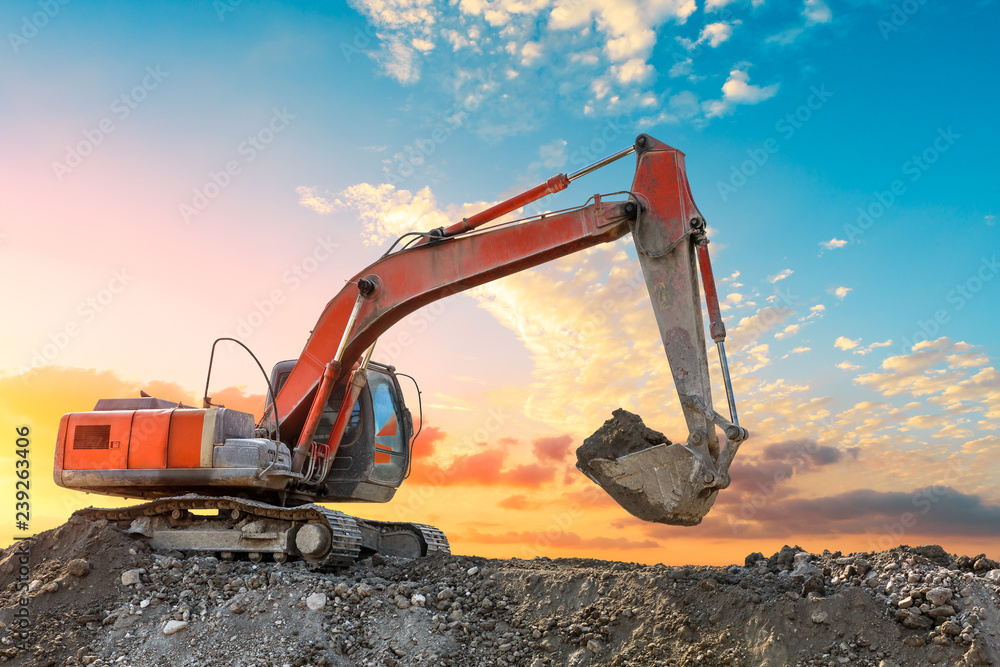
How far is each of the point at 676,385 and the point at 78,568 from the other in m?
5.92

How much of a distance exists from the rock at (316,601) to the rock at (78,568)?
2367 millimetres

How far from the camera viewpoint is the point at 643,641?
5988mm

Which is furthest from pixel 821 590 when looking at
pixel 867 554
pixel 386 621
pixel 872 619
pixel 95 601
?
pixel 95 601

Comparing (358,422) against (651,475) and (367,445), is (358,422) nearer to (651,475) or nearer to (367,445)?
(367,445)

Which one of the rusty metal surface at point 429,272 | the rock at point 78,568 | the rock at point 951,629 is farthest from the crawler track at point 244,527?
the rock at point 951,629

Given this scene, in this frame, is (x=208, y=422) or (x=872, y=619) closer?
(x=872, y=619)

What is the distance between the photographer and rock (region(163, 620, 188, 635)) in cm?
648

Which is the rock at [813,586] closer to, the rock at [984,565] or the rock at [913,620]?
the rock at [913,620]

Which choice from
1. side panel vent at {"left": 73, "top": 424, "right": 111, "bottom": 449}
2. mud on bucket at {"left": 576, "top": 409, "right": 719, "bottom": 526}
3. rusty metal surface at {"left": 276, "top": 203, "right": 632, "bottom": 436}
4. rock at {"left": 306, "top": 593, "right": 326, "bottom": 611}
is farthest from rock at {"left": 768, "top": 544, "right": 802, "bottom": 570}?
side panel vent at {"left": 73, "top": 424, "right": 111, "bottom": 449}

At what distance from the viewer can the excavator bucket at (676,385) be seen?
20.0 ft

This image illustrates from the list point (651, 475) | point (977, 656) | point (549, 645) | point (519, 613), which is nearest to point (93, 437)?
point (519, 613)

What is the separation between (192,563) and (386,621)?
2.29m

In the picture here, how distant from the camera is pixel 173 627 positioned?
649 centimetres

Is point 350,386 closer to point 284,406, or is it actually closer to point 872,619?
point 284,406
